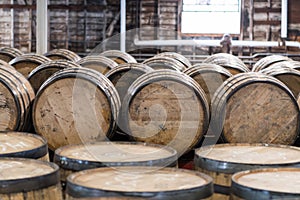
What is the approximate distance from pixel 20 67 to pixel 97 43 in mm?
11763

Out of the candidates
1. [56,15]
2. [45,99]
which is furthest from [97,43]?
[45,99]

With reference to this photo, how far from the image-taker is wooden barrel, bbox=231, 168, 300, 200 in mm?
2449

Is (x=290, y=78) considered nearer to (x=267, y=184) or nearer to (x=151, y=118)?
(x=151, y=118)

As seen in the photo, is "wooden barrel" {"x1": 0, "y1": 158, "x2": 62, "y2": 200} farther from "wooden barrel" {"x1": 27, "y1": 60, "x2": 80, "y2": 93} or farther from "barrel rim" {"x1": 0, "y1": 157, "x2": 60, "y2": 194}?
"wooden barrel" {"x1": 27, "y1": 60, "x2": 80, "y2": 93}

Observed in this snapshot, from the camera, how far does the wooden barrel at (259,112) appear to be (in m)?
4.39

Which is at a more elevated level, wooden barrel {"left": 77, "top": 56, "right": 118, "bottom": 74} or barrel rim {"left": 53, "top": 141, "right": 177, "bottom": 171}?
wooden barrel {"left": 77, "top": 56, "right": 118, "bottom": 74}

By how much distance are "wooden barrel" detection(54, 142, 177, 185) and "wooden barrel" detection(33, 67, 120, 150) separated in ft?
2.77

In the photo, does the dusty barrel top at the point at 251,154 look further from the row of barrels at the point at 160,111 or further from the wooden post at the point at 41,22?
the wooden post at the point at 41,22

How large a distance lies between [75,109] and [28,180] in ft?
6.13

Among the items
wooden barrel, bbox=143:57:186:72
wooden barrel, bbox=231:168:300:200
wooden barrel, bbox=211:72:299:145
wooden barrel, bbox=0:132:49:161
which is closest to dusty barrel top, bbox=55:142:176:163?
wooden barrel, bbox=0:132:49:161

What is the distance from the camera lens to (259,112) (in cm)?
443

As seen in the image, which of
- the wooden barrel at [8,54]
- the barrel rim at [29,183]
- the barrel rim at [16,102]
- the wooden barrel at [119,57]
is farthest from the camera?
the wooden barrel at [119,57]

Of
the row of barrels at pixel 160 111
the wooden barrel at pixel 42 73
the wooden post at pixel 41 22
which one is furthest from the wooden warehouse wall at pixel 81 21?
the row of barrels at pixel 160 111

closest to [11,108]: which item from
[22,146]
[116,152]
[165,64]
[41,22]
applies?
[22,146]
